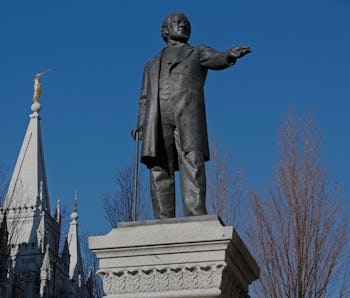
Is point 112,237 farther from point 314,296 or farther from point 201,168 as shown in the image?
point 314,296

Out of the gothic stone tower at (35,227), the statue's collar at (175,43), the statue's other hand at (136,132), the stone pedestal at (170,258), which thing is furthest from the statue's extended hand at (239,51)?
the gothic stone tower at (35,227)

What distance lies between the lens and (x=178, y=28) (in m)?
8.11

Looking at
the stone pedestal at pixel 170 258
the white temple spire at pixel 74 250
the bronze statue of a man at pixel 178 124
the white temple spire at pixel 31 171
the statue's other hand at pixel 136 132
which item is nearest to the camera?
the stone pedestal at pixel 170 258

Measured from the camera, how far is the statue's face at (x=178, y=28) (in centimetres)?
810

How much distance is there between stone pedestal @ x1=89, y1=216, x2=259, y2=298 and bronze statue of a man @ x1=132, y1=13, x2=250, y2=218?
1.81 feet

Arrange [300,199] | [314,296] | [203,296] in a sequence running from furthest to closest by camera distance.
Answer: [300,199], [314,296], [203,296]

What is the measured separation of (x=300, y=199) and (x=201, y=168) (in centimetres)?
1520

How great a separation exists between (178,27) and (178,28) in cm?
1

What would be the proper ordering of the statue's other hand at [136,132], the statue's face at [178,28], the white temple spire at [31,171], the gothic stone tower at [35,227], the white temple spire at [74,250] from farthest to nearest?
1. the white temple spire at [74,250]
2. the white temple spire at [31,171]
3. the gothic stone tower at [35,227]
4. the statue's face at [178,28]
5. the statue's other hand at [136,132]

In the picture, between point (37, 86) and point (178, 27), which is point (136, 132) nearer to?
point (178, 27)

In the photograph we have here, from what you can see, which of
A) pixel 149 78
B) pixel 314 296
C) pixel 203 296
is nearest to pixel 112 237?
pixel 203 296

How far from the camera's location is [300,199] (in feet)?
73.0

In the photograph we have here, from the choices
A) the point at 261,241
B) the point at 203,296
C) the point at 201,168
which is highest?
the point at 201,168

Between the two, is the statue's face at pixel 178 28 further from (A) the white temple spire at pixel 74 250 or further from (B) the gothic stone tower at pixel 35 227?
(A) the white temple spire at pixel 74 250
